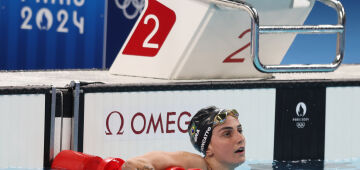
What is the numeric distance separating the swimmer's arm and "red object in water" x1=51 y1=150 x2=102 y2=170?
0.50 metres

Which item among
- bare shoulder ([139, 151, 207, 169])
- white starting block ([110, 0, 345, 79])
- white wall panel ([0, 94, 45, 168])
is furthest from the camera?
white starting block ([110, 0, 345, 79])

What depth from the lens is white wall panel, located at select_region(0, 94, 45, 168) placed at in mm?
5691

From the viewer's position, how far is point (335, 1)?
725 cm

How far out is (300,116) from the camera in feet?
22.4

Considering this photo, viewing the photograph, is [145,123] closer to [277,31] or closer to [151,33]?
[151,33]

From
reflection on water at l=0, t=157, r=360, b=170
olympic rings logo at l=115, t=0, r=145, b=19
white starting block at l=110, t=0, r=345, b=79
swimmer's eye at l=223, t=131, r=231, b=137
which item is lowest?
reflection on water at l=0, t=157, r=360, b=170

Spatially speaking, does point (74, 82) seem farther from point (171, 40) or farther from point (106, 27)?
point (106, 27)

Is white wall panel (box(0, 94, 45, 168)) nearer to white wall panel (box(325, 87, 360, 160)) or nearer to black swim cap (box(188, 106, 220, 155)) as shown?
black swim cap (box(188, 106, 220, 155))

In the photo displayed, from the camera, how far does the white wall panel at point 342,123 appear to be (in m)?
6.96

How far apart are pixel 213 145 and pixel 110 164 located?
628 mm

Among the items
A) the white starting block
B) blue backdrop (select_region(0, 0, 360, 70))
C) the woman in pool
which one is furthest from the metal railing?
blue backdrop (select_region(0, 0, 360, 70))

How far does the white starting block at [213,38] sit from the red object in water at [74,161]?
1.27m

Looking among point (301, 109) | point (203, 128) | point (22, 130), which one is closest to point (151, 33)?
point (301, 109)

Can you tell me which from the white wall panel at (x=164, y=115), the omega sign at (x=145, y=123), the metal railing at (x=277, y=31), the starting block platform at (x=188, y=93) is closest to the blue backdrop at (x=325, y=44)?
the starting block platform at (x=188, y=93)
